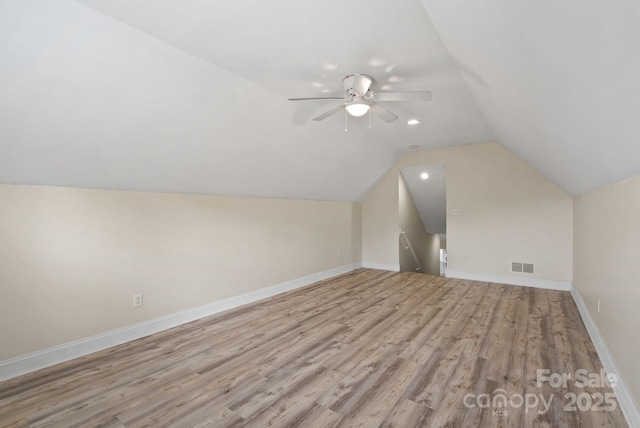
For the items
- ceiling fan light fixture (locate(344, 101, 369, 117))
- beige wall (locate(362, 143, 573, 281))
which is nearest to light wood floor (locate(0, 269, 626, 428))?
beige wall (locate(362, 143, 573, 281))

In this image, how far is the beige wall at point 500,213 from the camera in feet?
15.3

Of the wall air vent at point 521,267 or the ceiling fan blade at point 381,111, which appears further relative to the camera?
the wall air vent at point 521,267

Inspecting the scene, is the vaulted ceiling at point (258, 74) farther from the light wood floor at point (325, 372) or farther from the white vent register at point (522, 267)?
the white vent register at point (522, 267)

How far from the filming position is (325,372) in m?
2.35

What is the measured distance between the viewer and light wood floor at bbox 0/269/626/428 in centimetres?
185

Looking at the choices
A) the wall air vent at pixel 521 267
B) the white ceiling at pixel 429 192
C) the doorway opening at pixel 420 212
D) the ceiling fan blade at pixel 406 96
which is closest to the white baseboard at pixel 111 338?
the ceiling fan blade at pixel 406 96

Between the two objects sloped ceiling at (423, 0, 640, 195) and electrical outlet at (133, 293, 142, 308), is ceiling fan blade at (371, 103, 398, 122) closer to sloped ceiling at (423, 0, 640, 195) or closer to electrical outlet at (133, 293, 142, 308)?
sloped ceiling at (423, 0, 640, 195)

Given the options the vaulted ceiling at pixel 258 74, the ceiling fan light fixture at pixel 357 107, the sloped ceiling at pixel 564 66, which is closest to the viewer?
the sloped ceiling at pixel 564 66

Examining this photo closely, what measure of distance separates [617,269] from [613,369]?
742mm

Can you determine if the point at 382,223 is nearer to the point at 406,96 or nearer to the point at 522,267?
the point at 522,267

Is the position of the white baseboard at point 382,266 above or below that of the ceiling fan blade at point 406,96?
below

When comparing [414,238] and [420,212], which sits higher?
[420,212]

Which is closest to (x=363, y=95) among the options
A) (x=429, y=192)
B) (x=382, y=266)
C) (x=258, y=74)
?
(x=258, y=74)

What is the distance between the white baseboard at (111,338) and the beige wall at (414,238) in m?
3.41
